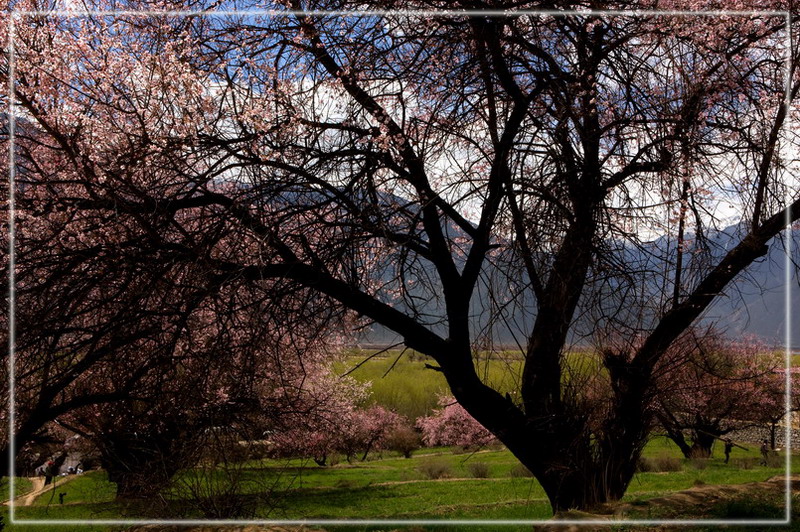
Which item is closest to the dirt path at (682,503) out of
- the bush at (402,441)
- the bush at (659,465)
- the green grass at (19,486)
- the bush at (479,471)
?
the bush at (659,465)

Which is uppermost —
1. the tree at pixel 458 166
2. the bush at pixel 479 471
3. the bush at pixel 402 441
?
the tree at pixel 458 166

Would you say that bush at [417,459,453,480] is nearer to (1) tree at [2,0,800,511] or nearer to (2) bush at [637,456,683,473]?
(2) bush at [637,456,683,473]

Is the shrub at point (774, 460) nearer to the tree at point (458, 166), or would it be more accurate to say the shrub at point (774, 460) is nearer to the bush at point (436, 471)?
the bush at point (436, 471)

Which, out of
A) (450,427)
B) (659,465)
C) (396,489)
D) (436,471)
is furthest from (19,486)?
(659,465)

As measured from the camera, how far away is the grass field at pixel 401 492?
1175 centimetres

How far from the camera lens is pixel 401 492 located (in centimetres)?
2169

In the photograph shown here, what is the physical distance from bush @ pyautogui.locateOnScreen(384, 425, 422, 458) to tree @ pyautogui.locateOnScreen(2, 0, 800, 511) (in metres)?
34.5

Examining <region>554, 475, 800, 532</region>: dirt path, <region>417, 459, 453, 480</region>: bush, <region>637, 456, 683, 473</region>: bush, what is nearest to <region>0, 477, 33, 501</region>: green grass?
<region>417, 459, 453, 480</region>: bush

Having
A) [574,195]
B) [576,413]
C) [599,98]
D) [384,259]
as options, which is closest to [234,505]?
[384,259]

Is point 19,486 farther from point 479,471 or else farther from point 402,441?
point 402,441

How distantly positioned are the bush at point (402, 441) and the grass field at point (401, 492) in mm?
8231

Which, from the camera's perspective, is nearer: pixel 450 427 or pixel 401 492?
pixel 401 492

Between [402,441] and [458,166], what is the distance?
36.9 m

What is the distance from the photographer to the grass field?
11.8 metres
